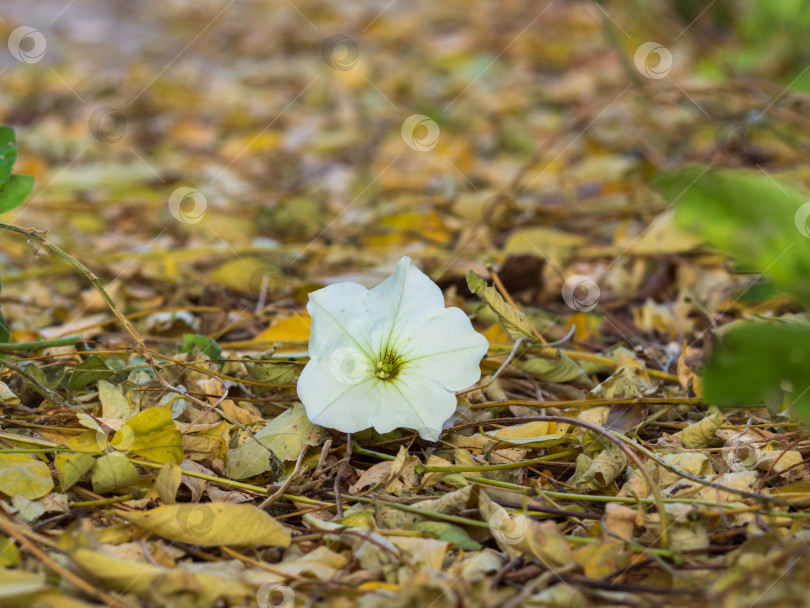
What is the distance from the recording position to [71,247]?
1.95 meters

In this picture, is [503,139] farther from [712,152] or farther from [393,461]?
[393,461]

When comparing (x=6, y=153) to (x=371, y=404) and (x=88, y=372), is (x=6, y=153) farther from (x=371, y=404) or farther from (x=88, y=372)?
Answer: (x=371, y=404)

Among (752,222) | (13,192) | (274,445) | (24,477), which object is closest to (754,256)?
(752,222)

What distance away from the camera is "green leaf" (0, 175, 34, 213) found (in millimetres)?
1120

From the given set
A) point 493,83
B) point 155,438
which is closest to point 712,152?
point 493,83

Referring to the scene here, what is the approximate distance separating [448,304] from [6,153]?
78cm

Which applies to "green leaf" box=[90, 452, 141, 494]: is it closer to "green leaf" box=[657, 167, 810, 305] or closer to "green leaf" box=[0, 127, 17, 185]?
"green leaf" box=[0, 127, 17, 185]

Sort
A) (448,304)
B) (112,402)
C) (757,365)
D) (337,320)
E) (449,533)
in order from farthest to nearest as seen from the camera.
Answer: (448,304) → (112,402) → (337,320) → (449,533) → (757,365)

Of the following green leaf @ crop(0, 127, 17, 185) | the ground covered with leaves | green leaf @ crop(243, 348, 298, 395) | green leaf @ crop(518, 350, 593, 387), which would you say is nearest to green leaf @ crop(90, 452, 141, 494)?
the ground covered with leaves

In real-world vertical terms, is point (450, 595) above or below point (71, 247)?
below

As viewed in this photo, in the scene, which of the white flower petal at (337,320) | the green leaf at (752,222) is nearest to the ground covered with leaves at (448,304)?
the green leaf at (752,222)

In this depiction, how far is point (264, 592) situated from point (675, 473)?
0.50 metres

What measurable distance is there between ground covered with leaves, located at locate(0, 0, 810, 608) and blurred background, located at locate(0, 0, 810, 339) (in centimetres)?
2

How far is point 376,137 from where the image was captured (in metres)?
2.91
